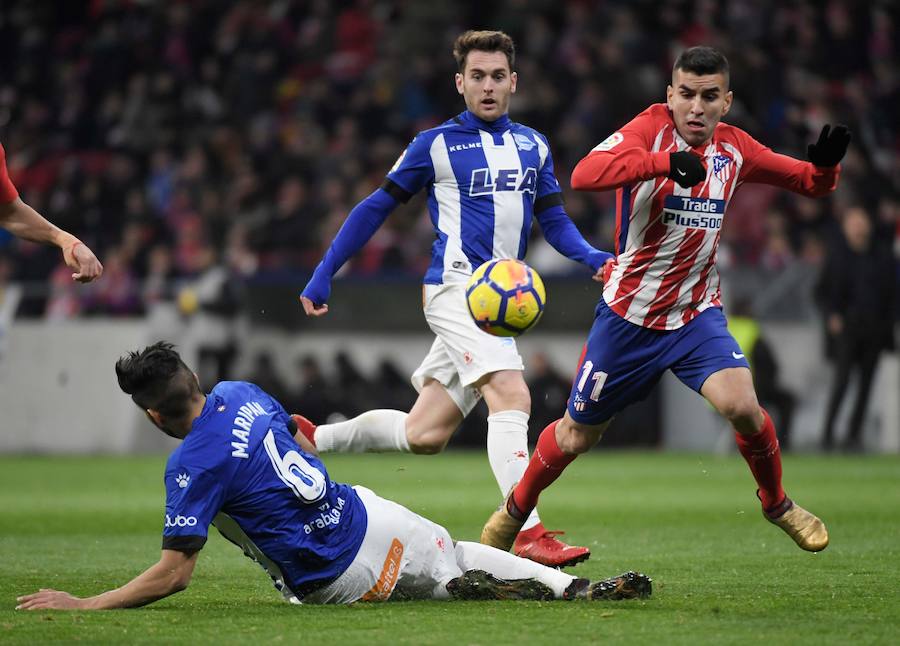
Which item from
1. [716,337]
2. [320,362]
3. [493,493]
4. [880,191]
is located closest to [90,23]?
[320,362]

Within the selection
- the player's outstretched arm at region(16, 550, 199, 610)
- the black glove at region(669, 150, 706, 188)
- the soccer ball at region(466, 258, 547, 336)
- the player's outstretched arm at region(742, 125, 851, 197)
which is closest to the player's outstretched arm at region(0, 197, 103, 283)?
the soccer ball at region(466, 258, 547, 336)

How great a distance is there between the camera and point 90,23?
932 inches

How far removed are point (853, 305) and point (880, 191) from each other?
1.64m

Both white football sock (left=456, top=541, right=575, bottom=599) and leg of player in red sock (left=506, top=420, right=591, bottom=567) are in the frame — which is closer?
white football sock (left=456, top=541, right=575, bottom=599)

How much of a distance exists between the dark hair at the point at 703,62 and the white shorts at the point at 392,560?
2263 millimetres

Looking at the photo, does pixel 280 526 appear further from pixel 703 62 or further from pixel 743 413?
pixel 703 62

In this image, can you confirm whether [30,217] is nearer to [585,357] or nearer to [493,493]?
[585,357]

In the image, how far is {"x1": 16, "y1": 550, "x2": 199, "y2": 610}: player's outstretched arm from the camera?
5.17m

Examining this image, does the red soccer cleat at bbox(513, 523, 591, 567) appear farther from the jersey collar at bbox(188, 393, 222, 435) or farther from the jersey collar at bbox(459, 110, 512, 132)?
the jersey collar at bbox(459, 110, 512, 132)

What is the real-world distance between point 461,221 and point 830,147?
71.2 inches

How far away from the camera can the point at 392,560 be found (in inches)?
224

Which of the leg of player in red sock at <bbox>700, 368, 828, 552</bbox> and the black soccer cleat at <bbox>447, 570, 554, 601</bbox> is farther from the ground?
the leg of player in red sock at <bbox>700, 368, 828, 552</bbox>

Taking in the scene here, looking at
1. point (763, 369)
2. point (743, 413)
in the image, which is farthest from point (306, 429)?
point (763, 369)

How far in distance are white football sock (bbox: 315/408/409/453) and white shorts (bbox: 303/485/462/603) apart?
4.85 ft
